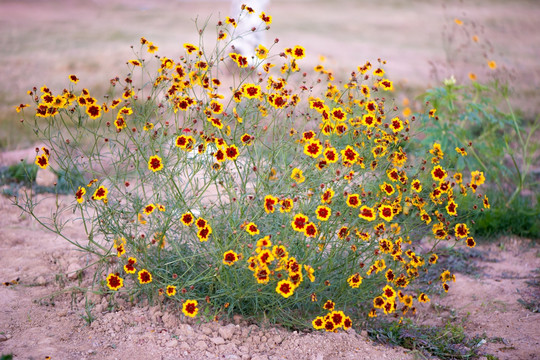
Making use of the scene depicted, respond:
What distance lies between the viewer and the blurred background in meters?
8.98

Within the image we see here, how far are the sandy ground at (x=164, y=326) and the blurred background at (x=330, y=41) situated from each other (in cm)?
243

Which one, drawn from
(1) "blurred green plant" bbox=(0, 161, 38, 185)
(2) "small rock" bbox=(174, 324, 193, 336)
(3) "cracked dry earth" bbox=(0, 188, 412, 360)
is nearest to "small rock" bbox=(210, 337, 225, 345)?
(3) "cracked dry earth" bbox=(0, 188, 412, 360)

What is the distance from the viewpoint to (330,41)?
48.1ft

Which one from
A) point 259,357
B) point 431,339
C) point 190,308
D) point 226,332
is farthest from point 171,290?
point 431,339

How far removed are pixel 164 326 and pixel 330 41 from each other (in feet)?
43.2

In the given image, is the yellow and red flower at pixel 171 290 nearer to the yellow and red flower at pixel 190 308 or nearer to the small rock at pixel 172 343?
the yellow and red flower at pixel 190 308

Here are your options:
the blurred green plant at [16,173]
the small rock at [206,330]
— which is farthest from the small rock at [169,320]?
the blurred green plant at [16,173]

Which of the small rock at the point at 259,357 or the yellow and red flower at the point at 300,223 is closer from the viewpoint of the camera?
the yellow and red flower at the point at 300,223

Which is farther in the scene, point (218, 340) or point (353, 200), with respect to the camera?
point (218, 340)

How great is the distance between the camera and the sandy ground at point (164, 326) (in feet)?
7.98

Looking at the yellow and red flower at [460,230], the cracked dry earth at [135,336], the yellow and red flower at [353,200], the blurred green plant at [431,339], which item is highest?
the yellow and red flower at [353,200]

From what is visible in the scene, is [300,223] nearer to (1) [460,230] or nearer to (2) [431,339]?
(1) [460,230]

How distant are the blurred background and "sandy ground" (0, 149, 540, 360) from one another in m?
2.43

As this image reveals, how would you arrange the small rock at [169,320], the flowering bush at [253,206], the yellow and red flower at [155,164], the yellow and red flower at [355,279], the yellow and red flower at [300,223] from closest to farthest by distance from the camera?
the yellow and red flower at [300,223], the yellow and red flower at [155,164], the flowering bush at [253,206], the yellow and red flower at [355,279], the small rock at [169,320]
